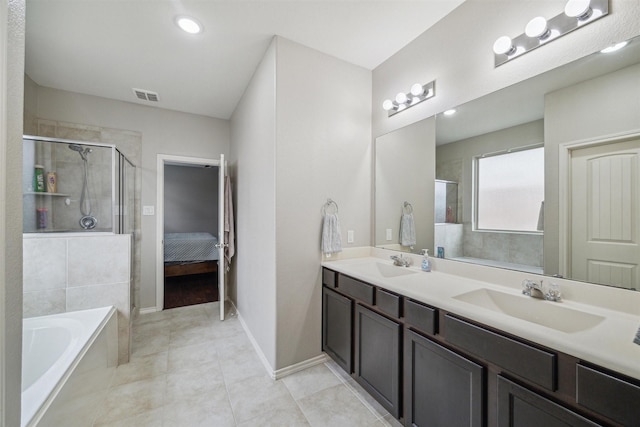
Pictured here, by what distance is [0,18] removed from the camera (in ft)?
2.27

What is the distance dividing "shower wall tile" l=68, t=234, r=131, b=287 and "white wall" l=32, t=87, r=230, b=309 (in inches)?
47.9

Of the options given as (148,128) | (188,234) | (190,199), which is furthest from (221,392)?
(190,199)

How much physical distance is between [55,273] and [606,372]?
128 inches

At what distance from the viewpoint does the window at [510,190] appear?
1443 mm

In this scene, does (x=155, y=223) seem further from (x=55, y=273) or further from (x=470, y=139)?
(x=470, y=139)

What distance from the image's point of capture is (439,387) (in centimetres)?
127

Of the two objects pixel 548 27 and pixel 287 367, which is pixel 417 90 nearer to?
pixel 548 27

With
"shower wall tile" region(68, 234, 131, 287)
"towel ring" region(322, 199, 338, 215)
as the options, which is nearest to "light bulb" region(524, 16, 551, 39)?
"towel ring" region(322, 199, 338, 215)

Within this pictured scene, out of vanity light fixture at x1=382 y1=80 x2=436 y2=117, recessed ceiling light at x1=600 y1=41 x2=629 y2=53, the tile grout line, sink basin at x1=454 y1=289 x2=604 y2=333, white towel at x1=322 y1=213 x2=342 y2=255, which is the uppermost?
vanity light fixture at x1=382 y1=80 x2=436 y2=117

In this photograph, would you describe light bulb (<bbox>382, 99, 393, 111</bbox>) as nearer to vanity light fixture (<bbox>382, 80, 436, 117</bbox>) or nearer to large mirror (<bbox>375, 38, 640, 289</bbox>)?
vanity light fixture (<bbox>382, 80, 436, 117</bbox>)

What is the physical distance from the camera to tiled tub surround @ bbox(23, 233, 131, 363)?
2.01m

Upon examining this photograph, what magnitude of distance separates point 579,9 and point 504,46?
0.31m

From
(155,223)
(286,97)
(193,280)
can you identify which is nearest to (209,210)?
(193,280)

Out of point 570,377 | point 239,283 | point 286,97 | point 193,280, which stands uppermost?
point 286,97
